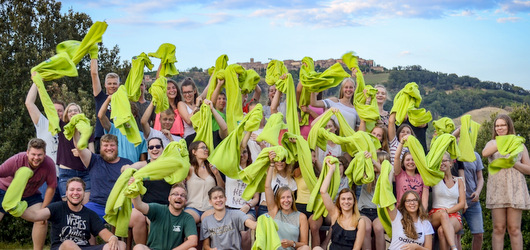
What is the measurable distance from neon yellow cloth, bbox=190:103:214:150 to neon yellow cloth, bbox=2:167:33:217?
2194 mm

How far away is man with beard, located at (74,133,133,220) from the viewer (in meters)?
7.96

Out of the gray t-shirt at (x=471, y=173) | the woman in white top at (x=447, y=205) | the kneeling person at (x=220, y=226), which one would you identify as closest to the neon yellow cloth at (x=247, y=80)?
the kneeling person at (x=220, y=226)

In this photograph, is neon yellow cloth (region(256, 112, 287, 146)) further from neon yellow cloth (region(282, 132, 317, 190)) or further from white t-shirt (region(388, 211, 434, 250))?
white t-shirt (region(388, 211, 434, 250))

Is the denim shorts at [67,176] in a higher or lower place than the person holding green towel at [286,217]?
higher

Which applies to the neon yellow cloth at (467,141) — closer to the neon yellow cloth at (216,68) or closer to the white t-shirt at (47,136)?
the neon yellow cloth at (216,68)

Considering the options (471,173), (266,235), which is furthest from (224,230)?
(471,173)

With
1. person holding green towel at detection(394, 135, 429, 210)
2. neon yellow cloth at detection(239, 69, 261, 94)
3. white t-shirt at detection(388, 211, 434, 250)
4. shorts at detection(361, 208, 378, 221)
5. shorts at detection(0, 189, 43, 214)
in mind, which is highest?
neon yellow cloth at detection(239, 69, 261, 94)

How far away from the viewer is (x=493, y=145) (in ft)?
28.9

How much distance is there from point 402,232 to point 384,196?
52cm

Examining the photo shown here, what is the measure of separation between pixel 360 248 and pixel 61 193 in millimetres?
3721

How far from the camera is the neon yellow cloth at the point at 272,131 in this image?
837 centimetres

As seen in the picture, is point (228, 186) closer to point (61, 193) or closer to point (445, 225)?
point (61, 193)

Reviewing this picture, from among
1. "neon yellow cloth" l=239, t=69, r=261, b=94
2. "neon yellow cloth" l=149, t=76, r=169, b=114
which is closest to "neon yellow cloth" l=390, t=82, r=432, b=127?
"neon yellow cloth" l=239, t=69, r=261, b=94

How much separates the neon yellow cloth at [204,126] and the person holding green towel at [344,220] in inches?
66.4
